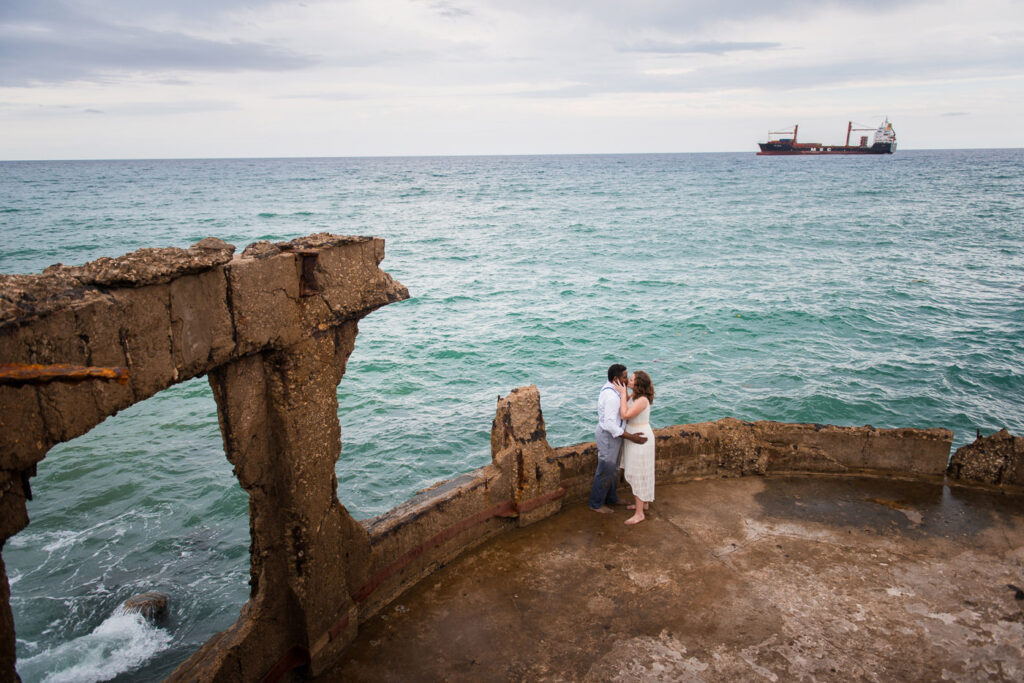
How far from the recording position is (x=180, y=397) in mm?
20156

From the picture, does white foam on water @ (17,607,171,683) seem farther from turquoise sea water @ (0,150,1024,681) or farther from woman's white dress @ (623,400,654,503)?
woman's white dress @ (623,400,654,503)

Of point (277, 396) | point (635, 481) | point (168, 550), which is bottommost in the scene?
point (168, 550)

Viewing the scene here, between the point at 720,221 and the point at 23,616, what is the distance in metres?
55.0

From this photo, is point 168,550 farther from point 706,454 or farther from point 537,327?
point 537,327

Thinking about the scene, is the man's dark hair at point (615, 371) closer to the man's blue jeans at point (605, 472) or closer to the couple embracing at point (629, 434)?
the couple embracing at point (629, 434)

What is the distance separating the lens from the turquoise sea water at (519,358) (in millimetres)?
12102

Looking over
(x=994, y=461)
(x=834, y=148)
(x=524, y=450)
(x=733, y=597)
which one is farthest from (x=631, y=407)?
(x=834, y=148)

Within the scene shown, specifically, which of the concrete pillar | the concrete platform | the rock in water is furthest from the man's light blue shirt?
the rock in water

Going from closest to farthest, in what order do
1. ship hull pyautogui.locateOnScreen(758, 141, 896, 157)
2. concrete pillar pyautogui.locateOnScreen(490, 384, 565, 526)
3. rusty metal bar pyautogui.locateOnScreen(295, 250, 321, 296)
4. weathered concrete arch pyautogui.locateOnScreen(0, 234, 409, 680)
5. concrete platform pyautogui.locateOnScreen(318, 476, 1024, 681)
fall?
weathered concrete arch pyautogui.locateOnScreen(0, 234, 409, 680), rusty metal bar pyautogui.locateOnScreen(295, 250, 321, 296), concrete platform pyautogui.locateOnScreen(318, 476, 1024, 681), concrete pillar pyautogui.locateOnScreen(490, 384, 565, 526), ship hull pyautogui.locateOnScreen(758, 141, 896, 157)

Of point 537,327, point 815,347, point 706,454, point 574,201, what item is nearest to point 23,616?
point 706,454

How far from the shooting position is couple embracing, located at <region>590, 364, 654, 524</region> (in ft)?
23.4

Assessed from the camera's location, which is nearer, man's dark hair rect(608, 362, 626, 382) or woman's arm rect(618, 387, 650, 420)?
woman's arm rect(618, 387, 650, 420)

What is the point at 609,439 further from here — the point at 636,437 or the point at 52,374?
the point at 52,374

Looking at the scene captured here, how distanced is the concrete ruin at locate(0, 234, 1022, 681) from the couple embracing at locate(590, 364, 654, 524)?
60cm
